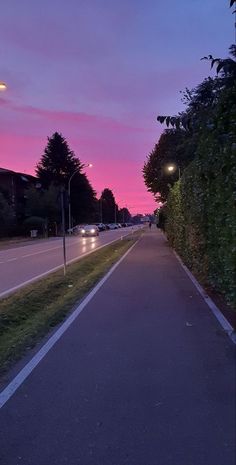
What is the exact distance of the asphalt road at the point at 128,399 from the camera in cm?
430

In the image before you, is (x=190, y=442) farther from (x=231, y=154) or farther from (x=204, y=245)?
(x=204, y=245)

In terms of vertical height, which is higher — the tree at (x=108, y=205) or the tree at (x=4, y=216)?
the tree at (x=108, y=205)

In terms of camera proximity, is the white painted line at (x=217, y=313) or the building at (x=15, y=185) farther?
the building at (x=15, y=185)

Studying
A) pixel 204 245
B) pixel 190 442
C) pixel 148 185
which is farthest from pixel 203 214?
pixel 148 185

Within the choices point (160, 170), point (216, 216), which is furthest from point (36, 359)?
point (160, 170)

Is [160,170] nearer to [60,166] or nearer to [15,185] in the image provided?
[15,185]

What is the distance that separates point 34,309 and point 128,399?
6.68 metres

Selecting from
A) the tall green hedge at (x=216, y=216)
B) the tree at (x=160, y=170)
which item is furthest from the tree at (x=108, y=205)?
the tall green hedge at (x=216, y=216)

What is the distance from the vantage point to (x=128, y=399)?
215 inches

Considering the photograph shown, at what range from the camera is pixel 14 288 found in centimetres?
1529

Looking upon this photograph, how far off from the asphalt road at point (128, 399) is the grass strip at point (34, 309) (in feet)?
1.75

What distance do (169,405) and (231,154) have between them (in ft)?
11.5

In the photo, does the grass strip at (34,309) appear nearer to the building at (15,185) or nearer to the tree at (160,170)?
the tree at (160,170)

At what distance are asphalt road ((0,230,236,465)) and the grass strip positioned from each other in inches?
21.0
